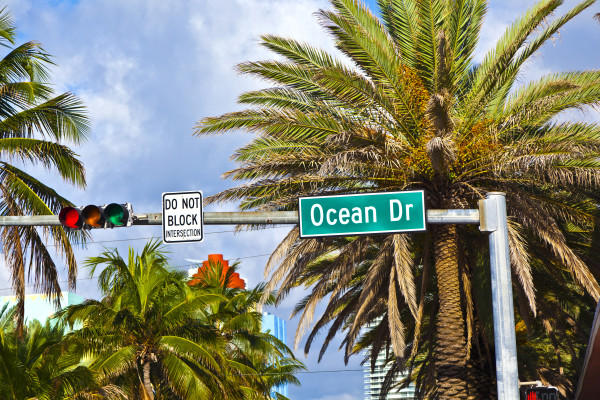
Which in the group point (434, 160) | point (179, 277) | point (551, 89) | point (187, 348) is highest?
point (551, 89)

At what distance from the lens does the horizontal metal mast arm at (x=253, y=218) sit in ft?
32.1

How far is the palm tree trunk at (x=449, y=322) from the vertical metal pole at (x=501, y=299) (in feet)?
28.8

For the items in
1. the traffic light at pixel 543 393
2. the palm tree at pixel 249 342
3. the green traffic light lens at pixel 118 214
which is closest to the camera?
the green traffic light lens at pixel 118 214

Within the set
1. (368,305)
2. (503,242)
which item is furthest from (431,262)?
(503,242)

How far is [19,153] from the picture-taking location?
60.7ft

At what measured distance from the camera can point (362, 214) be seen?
980 cm

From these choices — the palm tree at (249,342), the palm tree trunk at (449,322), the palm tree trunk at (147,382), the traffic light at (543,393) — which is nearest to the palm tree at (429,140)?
the palm tree trunk at (449,322)

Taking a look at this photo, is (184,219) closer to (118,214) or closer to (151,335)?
(118,214)

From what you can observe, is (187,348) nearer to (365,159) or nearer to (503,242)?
(365,159)

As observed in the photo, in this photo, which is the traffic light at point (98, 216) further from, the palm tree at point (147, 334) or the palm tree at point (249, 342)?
the palm tree at point (249, 342)

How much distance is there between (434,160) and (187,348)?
1326 centimetres

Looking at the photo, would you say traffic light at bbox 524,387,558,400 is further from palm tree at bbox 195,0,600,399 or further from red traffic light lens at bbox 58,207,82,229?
red traffic light lens at bbox 58,207,82,229

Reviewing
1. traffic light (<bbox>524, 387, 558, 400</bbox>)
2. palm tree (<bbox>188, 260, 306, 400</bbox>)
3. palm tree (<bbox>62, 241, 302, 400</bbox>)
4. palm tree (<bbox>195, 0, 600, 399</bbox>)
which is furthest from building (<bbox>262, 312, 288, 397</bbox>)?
traffic light (<bbox>524, 387, 558, 400</bbox>)

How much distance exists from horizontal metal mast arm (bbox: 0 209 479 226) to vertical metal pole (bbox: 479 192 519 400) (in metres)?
0.24
